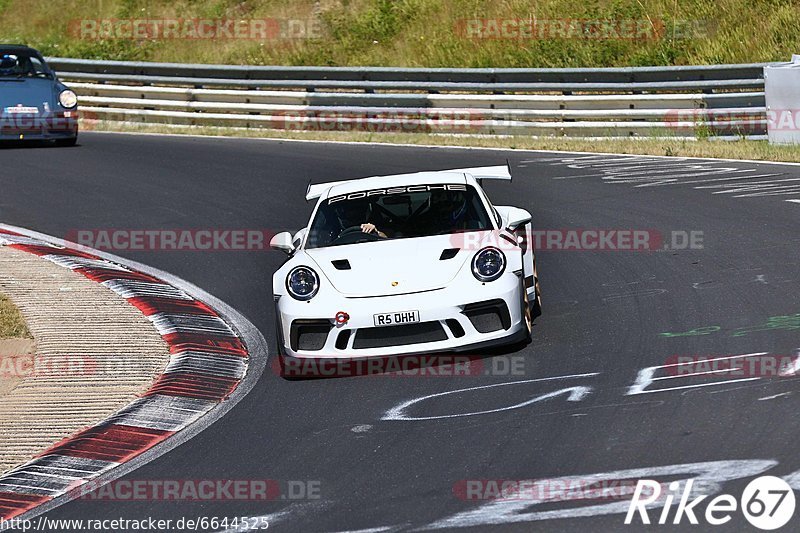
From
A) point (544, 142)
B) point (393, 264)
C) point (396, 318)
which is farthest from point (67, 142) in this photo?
point (396, 318)

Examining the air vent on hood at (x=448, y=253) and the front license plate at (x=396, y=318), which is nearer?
the front license plate at (x=396, y=318)

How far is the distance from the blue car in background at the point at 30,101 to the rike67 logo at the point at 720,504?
15685 millimetres

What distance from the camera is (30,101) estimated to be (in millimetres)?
19250

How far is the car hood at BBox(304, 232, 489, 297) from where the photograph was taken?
7.96 meters

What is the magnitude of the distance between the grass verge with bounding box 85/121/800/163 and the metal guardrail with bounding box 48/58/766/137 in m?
0.40

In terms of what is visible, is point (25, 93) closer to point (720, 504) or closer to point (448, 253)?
point (448, 253)

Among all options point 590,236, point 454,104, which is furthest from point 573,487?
point 454,104

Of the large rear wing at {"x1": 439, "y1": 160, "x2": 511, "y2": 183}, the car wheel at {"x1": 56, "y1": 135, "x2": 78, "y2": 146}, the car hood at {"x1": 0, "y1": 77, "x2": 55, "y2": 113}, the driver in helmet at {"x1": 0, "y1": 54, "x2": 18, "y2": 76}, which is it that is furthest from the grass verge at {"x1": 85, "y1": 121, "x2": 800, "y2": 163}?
the large rear wing at {"x1": 439, "y1": 160, "x2": 511, "y2": 183}

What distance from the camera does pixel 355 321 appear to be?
7.82 metres

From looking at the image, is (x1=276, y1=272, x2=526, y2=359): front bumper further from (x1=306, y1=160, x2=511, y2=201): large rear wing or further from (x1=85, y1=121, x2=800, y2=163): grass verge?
(x1=85, y1=121, x2=800, y2=163): grass verge

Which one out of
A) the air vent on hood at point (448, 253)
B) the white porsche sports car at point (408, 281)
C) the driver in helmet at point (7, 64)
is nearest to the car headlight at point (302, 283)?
the white porsche sports car at point (408, 281)

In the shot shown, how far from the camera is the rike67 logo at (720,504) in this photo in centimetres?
498

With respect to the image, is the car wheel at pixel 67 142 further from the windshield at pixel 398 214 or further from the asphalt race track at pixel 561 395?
the windshield at pixel 398 214

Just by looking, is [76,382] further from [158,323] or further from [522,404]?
[522,404]
